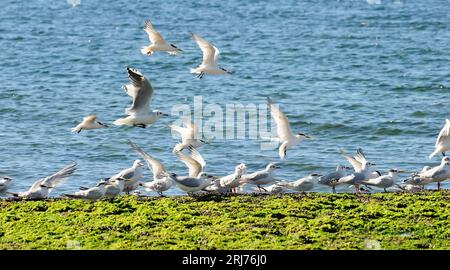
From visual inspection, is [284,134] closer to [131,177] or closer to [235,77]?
[131,177]

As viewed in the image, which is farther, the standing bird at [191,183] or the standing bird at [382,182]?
the standing bird at [382,182]

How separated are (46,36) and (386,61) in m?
13.3

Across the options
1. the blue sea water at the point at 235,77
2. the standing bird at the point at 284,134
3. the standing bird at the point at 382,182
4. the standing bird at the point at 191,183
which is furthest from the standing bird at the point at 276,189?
the blue sea water at the point at 235,77

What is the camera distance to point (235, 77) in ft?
106

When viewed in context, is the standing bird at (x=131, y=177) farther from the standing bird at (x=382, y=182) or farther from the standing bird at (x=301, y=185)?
the standing bird at (x=382, y=182)

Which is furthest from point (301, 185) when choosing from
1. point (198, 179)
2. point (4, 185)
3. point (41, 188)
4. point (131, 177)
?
point (4, 185)

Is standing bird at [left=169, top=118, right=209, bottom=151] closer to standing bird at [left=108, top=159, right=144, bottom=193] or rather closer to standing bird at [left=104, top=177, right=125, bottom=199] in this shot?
standing bird at [left=108, top=159, right=144, bottom=193]

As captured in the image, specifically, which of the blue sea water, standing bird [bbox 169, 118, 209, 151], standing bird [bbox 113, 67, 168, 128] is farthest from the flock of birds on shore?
the blue sea water

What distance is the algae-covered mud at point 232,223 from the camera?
40.3ft

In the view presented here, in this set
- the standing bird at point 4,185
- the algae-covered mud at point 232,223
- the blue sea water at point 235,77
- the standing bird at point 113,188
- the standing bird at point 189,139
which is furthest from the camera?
the blue sea water at point 235,77

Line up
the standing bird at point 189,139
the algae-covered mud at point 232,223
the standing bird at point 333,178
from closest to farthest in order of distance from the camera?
1. the algae-covered mud at point 232,223
2. the standing bird at point 333,178
3. the standing bird at point 189,139

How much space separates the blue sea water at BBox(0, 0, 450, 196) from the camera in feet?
71.4

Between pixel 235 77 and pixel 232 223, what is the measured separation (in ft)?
63.3

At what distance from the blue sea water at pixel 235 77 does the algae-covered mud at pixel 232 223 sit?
3.25 metres
